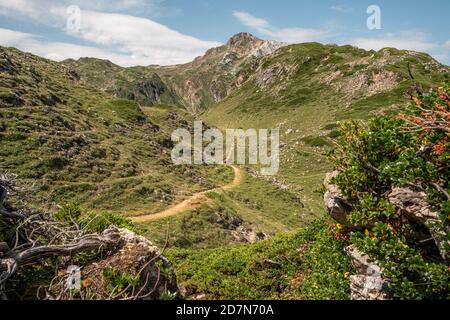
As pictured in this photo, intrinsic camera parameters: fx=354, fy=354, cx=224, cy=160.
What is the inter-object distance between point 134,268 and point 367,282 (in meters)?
5.53

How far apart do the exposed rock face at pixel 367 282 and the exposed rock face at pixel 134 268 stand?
460 centimetres

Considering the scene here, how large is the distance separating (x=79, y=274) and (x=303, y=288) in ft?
27.3

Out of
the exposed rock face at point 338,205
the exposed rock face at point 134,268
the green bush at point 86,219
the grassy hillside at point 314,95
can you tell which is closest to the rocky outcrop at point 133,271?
the exposed rock face at point 134,268

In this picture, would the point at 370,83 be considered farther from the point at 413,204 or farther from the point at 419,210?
the point at 419,210

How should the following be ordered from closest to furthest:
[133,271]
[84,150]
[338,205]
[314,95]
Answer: [133,271]
[338,205]
[84,150]
[314,95]

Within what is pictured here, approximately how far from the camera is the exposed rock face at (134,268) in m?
6.79

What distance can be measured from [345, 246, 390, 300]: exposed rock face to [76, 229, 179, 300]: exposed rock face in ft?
15.1

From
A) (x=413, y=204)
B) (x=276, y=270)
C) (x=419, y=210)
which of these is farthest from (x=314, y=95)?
(x=419, y=210)

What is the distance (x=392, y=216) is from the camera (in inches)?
349

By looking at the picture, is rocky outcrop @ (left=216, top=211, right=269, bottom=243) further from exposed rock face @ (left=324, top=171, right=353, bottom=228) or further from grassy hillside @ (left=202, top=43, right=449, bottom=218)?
exposed rock face @ (left=324, top=171, right=353, bottom=228)

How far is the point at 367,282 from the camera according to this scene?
8.59 meters

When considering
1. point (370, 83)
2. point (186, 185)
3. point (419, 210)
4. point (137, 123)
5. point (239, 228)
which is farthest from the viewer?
point (370, 83)
